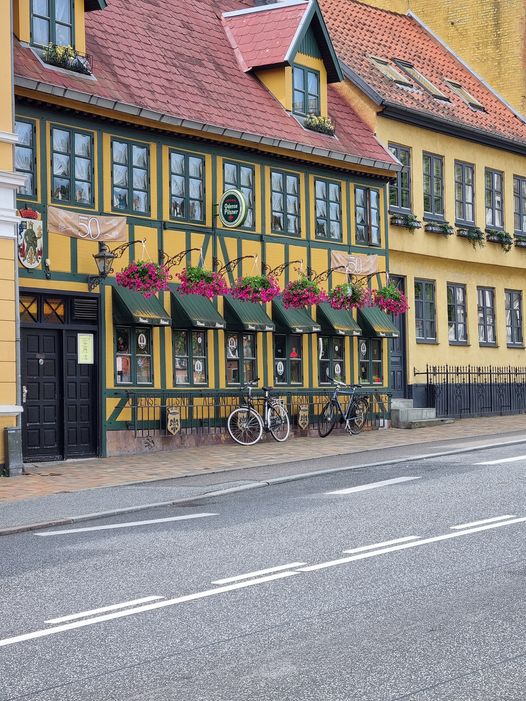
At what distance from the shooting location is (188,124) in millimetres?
23344

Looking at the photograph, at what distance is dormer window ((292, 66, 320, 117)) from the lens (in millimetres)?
27469

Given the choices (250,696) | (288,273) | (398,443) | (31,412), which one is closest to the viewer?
(250,696)

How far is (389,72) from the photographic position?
32844 millimetres

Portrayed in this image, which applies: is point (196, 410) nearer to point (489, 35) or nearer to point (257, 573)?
point (257, 573)

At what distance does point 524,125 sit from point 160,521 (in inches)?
1079

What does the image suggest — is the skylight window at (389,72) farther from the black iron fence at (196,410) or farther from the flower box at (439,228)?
the black iron fence at (196,410)

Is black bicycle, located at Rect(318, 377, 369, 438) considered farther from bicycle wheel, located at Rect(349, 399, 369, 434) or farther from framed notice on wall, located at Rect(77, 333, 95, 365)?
framed notice on wall, located at Rect(77, 333, 95, 365)

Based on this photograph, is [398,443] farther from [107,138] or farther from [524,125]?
[524,125]

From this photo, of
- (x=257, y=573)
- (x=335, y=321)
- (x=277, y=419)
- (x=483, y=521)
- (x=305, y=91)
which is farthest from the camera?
(x=305, y=91)

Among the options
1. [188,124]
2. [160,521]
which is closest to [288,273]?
[188,124]

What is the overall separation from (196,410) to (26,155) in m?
5.86

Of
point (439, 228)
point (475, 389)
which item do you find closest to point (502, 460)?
point (439, 228)

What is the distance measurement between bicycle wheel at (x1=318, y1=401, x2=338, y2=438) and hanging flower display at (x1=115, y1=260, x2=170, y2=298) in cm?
587

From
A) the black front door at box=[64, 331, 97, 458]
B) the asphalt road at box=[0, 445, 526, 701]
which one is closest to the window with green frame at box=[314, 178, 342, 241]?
the black front door at box=[64, 331, 97, 458]
